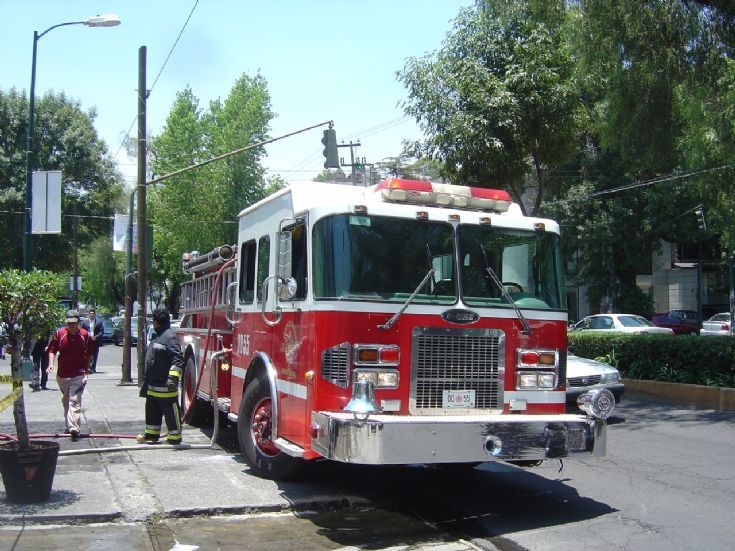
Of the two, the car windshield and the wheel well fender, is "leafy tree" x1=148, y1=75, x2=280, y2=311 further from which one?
the wheel well fender

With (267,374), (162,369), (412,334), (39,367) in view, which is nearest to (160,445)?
(162,369)

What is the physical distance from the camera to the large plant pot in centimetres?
686

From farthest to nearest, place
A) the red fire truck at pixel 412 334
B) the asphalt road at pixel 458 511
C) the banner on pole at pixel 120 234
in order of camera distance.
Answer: the banner on pole at pixel 120 234 < the red fire truck at pixel 412 334 < the asphalt road at pixel 458 511

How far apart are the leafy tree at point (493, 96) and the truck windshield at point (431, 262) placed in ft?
31.6

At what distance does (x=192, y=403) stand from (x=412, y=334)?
547 cm

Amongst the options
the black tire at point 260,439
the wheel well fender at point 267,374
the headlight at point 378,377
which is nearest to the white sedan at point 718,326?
the wheel well fender at point 267,374

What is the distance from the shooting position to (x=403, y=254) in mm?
6992

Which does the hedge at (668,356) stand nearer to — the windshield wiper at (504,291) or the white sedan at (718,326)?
the windshield wiper at (504,291)

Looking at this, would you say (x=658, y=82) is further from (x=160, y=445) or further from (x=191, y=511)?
(x=191, y=511)

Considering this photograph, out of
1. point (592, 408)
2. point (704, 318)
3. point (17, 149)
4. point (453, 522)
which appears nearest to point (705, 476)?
point (592, 408)

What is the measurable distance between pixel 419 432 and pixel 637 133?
447 inches

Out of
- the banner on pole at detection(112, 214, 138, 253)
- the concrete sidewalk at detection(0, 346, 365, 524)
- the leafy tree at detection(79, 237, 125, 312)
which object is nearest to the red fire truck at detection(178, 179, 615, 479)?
the concrete sidewalk at detection(0, 346, 365, 524)

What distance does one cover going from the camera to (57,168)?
3650 cm

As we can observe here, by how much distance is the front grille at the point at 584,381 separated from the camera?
13.0m
